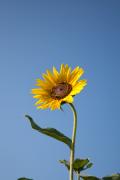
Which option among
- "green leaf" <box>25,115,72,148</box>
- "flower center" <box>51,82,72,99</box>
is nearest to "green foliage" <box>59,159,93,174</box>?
"green leaf" <box>25,115,72,148</box>

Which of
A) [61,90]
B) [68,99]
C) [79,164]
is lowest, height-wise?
[79,164]

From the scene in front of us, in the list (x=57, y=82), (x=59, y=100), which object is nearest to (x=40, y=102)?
(x=59, y=100)

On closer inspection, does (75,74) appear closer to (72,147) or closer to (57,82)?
(57,82)

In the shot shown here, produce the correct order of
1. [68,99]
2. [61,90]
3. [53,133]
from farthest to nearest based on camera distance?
[61,90] → [68,99] → [53,133]

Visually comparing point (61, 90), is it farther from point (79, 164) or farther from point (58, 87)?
point (79, 164)

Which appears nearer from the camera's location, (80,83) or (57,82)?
(80,83)

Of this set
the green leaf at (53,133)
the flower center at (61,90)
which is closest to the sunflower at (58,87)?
the flower center at (61,90)

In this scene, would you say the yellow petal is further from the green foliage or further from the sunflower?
the green foliage

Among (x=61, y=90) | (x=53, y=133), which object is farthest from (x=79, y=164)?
(x=61, y=90)
